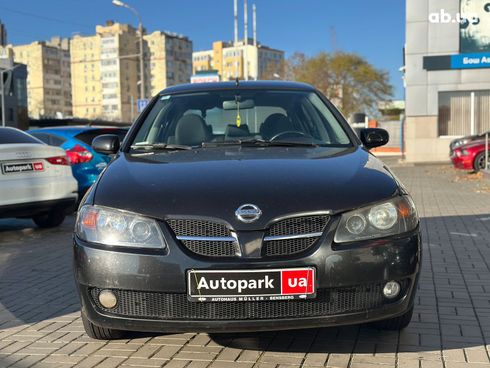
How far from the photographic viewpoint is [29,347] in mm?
3598

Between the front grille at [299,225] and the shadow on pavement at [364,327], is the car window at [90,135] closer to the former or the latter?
the shadow on pavement at [364,327]

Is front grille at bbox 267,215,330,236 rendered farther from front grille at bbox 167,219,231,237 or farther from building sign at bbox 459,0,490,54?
building sign at bbox 459,0,490,54

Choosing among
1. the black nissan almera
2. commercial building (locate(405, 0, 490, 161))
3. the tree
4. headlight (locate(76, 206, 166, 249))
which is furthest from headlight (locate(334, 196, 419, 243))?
the tree

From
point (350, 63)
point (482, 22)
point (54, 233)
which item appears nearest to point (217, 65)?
point (350, 63)

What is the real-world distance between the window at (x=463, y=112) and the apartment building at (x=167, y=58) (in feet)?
297

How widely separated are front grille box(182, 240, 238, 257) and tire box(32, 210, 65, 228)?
598 centimetres

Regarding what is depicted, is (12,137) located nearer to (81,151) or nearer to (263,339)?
(81,151)

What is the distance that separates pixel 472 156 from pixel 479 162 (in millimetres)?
287

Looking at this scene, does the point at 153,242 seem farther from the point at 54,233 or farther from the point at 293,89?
the point at 54,233

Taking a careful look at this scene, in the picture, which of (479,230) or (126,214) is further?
(479,230)

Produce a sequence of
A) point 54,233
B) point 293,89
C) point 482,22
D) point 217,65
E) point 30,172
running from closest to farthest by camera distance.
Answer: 1. point 293,89
2. point 30,172
3. point 54,233
4. point 482,22
5. point 217,65

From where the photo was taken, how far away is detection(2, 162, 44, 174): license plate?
283 inches

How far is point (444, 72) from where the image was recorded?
21.9 metres

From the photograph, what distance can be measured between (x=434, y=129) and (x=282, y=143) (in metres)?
19.5
